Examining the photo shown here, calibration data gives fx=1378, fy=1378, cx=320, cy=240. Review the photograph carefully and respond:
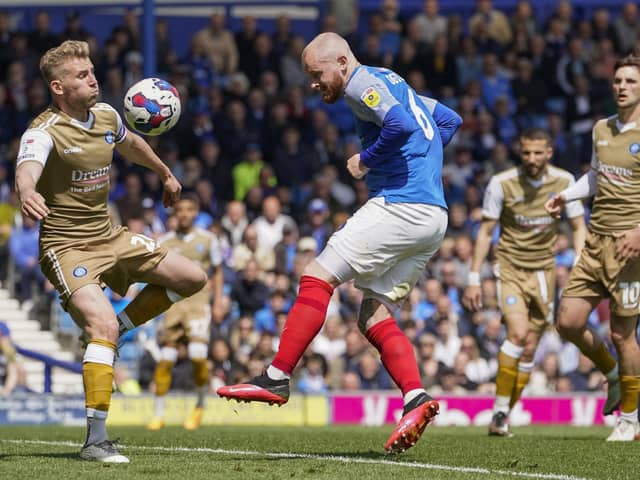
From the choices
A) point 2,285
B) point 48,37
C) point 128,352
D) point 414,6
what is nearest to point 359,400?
point 128,352

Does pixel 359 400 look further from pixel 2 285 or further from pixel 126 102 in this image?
pixel 126 102

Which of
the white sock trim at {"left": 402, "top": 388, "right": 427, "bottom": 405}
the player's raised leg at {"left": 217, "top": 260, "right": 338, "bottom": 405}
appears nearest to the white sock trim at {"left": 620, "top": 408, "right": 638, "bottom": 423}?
the white sock trim at {"left": 402, "top": 388, "right": 427, "bottom": 405}

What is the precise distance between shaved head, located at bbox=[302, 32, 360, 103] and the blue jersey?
7cm

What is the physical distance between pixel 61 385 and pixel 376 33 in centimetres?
809

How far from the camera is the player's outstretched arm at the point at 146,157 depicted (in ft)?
29.2

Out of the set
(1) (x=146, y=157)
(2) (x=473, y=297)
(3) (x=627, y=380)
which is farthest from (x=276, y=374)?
(2) (x=473, y=297)

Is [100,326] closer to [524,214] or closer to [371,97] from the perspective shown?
[371,97]

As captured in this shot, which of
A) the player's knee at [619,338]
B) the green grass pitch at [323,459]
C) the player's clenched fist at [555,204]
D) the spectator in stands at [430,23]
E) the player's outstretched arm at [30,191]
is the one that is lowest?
the green grass pitch at [323,459]

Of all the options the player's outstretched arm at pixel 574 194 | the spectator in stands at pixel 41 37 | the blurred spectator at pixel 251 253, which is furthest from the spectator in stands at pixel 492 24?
the player's outstretched arm at pixel 574 194

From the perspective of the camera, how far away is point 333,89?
7848 millimetres

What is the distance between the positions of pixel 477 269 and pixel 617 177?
79.0 inches

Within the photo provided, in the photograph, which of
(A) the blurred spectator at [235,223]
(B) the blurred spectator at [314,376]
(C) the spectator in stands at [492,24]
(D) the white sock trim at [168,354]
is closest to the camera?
(D) the white sock trim at [168,354]

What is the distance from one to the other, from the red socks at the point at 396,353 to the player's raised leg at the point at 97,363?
1.53 metres

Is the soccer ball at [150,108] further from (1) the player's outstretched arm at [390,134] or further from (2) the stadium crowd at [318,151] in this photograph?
(2) the stadium crowd at [318,151]
